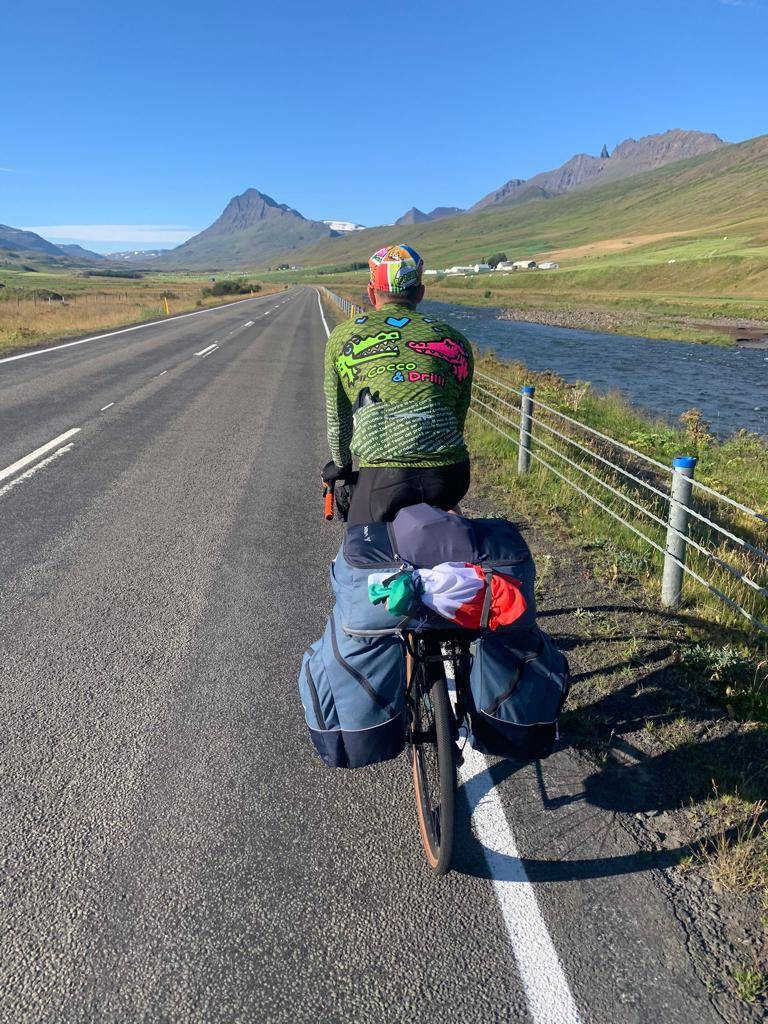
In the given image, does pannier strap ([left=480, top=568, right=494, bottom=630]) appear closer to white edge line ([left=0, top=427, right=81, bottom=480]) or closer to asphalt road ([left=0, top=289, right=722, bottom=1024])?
asphalt road ([left=0, top=289, right=722, bottom=1024])

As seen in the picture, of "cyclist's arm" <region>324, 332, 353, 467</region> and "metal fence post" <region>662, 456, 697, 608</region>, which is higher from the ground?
"cyclist's arm" <region>324, 332, 353, 467</region>

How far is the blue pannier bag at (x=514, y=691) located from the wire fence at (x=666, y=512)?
1694mm

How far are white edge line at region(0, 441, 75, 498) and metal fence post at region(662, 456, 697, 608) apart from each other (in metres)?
5.96

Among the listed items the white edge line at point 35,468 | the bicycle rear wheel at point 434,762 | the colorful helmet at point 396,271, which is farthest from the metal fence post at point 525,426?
the bicycle rear wheel at point 434,762

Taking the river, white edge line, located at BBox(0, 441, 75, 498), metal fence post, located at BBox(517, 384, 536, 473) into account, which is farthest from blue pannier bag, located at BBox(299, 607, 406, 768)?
the river

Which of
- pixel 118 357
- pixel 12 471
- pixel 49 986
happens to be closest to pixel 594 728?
pixel 49 986

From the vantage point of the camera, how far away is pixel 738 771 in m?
2.99

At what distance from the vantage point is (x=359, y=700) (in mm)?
2457

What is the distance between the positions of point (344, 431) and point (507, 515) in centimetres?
370

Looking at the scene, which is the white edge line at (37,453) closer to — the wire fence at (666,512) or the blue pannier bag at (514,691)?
the wire fence at (666,512)

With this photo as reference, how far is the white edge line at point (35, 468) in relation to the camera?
6.86 meters

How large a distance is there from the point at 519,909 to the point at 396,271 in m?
2.62

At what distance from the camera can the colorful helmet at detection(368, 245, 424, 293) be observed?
10.3 feet

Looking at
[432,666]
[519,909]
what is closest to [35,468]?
[432,666]
